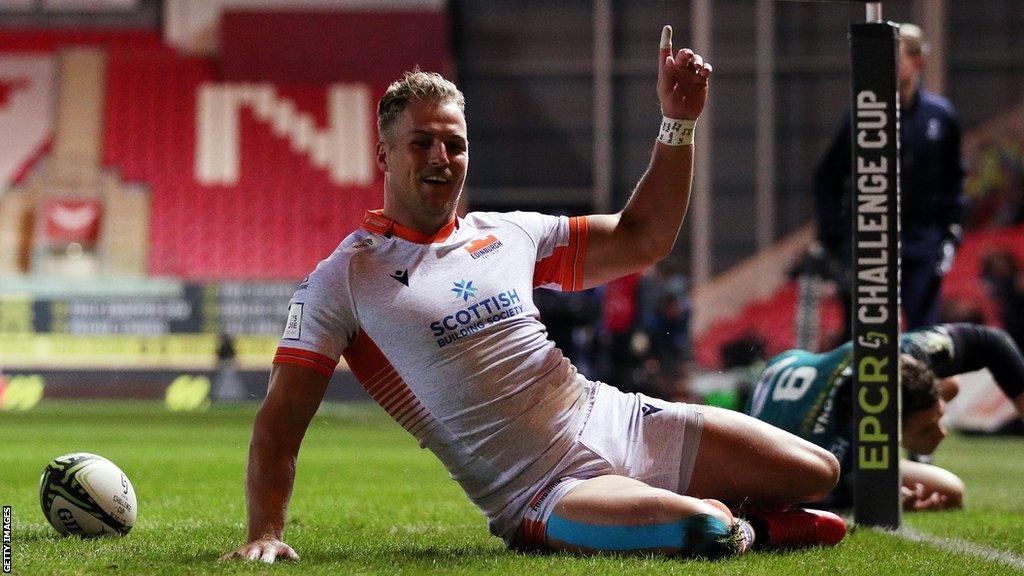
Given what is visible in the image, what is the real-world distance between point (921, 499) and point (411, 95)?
3131 millimetres

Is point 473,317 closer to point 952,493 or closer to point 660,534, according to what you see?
point 660,534

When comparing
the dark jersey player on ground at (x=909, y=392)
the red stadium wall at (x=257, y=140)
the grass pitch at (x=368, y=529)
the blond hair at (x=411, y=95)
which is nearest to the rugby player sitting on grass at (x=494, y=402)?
the blond hair at (x=411, y=95)

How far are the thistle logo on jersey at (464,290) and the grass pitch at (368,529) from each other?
0.71 m

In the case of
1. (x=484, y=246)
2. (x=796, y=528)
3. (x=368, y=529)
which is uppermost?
(x=484, y=246)

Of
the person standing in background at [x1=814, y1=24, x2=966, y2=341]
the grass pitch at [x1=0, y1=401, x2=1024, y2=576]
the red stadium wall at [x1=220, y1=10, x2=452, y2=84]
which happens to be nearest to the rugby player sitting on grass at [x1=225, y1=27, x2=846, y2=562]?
the grass pitch at [x1=0, y1=401, x2=1024, y2=576]

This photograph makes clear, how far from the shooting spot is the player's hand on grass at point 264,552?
3441 mm

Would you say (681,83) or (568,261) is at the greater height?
(681,83)

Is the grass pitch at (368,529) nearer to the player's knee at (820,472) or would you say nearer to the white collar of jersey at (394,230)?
the player's knee at (820,472)

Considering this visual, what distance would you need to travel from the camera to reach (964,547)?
4293 millimetres

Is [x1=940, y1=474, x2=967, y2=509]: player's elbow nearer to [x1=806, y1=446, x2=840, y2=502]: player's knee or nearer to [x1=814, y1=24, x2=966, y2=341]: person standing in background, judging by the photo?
[x1=814, y1=24, x2=966, y2=341]: person standing in background

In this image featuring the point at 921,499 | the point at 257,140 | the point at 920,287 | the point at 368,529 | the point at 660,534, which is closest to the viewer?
the point at 660,534

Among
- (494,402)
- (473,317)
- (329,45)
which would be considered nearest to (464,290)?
(473,317)

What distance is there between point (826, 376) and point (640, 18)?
19.9m

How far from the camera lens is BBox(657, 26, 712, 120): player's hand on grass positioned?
4098 mm
